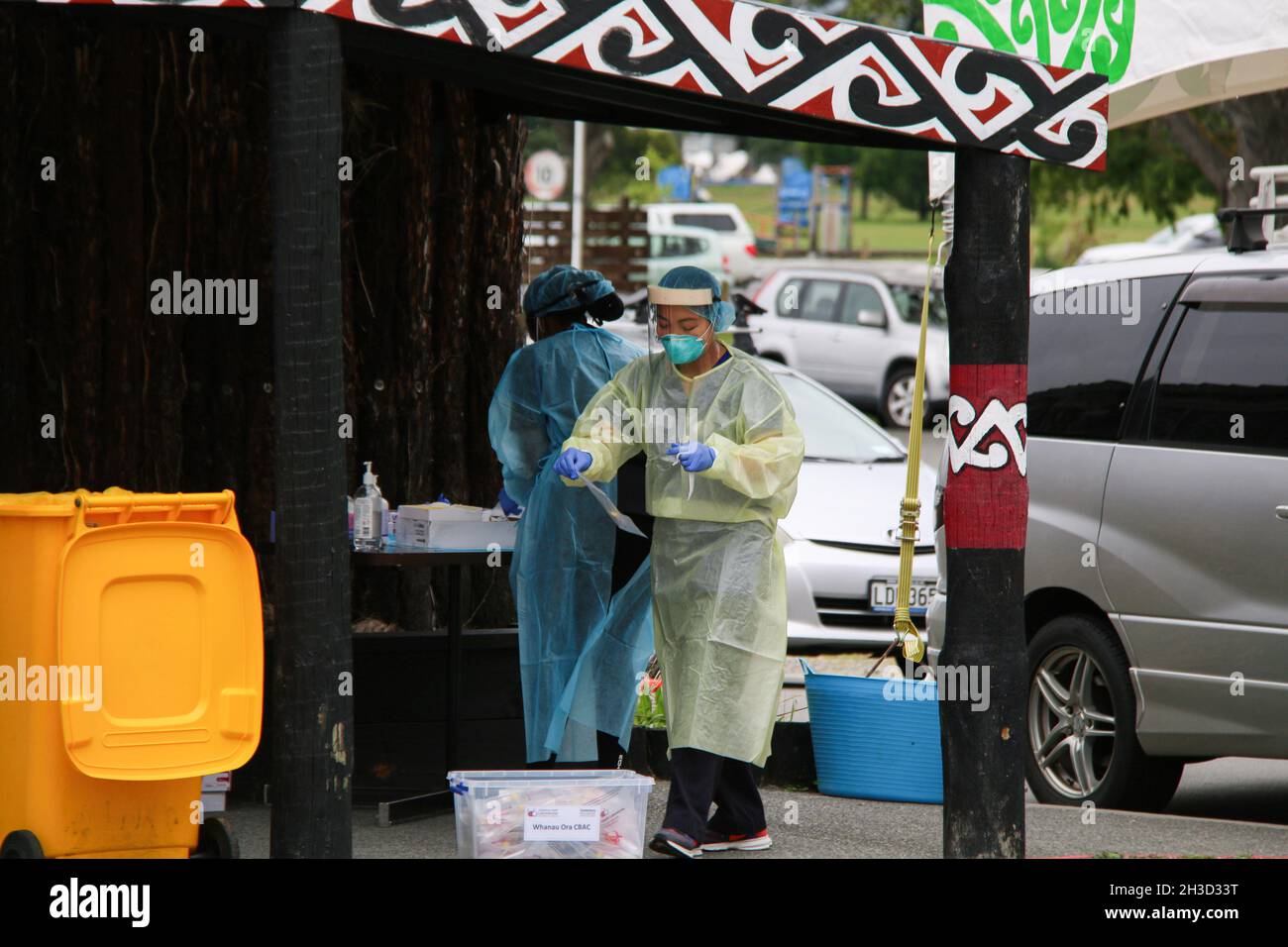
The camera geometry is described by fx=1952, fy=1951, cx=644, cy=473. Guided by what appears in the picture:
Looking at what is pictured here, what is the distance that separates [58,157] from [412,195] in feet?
4.52

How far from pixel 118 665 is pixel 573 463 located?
157 cm

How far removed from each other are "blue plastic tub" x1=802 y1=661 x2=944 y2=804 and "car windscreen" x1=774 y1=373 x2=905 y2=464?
13.6 feet

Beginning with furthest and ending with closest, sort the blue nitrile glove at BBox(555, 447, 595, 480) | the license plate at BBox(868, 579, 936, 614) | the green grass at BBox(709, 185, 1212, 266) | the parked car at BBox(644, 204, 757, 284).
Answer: the green grass at BBox(709, 185, 1212, 266) < the parked car at BBox(644, 204, 757, 284) < the license plate at BBox(868, 579, 936, 614) < the blue nitrile glove at BBox(555, 447, 595, 480)

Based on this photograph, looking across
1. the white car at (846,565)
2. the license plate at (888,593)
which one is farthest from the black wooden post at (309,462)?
the license plate at (888,593)

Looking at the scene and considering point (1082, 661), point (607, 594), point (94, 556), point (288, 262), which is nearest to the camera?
point (288, 262)

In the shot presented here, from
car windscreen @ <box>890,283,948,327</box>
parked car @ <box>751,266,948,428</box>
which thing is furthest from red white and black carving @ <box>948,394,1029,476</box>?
car windscreen @ <box>890,283,948,327</box>

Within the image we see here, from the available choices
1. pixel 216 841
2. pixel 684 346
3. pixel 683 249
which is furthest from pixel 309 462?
pixel 683 249

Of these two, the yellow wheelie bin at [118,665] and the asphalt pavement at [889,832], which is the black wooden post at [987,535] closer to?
the asphalt pavement at [889,832]

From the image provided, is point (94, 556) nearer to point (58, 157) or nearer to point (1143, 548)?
point (58, 157)

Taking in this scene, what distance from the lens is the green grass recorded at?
4022cm

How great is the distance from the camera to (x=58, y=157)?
6930mm

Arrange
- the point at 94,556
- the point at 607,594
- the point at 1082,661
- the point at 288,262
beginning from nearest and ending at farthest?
the point at 288,262 → the point at 94,556 → the point at 607,594 → the point at 1082,661

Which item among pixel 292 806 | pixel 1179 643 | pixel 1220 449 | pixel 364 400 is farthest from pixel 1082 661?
pixel 292 806

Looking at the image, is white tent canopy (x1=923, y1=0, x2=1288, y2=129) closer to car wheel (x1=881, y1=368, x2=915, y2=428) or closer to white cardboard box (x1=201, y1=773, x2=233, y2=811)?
white cardboard box (x1=201, y1=773, x2=233, y2=811)
